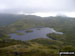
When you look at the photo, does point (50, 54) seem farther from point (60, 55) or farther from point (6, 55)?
point (6, 55)

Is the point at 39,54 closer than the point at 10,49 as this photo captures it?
Yes

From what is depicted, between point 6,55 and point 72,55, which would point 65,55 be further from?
point 6,55

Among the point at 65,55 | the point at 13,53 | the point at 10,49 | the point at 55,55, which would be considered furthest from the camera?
the point at 10,49

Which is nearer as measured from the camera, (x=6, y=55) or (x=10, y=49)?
(x=6, y=55)

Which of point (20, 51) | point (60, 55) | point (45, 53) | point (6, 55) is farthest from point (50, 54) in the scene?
point (6, 55)

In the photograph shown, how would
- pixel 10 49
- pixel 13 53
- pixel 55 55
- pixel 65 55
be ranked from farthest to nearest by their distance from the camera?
pixel 10 49, pixel 13 53, pixel 55 55, pixel 65 55

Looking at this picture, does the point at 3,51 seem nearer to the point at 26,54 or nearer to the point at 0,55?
the point at 0,55

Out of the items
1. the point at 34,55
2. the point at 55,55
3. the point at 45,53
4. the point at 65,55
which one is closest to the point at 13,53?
the point at 34,55
